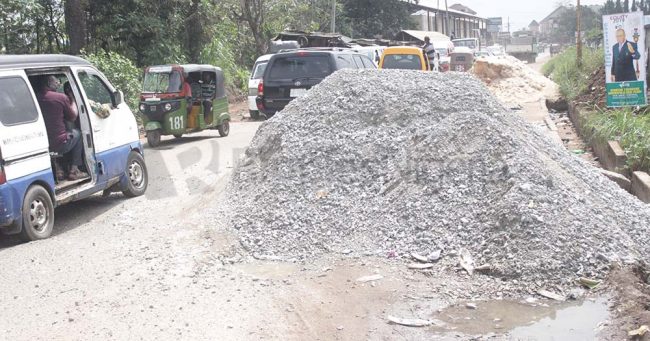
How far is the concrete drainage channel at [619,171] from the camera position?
8.35 m

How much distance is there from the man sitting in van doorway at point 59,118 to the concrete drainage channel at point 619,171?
666 cm

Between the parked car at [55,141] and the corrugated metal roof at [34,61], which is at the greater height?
the corrugated metal roof at [34,61]

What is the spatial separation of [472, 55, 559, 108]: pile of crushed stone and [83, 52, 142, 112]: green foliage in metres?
12.6

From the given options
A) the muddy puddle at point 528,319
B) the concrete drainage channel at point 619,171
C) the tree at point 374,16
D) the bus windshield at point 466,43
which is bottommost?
the muddy puddle at point 528,319

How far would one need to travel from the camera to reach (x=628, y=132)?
10.5m

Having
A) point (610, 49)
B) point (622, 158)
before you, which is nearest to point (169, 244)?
point (622, 158)

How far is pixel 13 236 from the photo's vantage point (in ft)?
24.2

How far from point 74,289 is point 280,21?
2737 centimetres

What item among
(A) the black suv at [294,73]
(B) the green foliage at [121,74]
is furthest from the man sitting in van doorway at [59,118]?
(B) the green foliage at [121,74]

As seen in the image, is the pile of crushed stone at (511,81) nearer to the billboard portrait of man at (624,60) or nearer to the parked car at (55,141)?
the billboard portrait of man at (624,60)

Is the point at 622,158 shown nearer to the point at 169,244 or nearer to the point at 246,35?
the point at 169,244

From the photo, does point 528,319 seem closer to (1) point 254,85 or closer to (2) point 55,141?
(2) point 55,141

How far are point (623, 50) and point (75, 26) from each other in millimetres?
13719

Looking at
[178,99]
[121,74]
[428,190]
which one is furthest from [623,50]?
[121,74]
